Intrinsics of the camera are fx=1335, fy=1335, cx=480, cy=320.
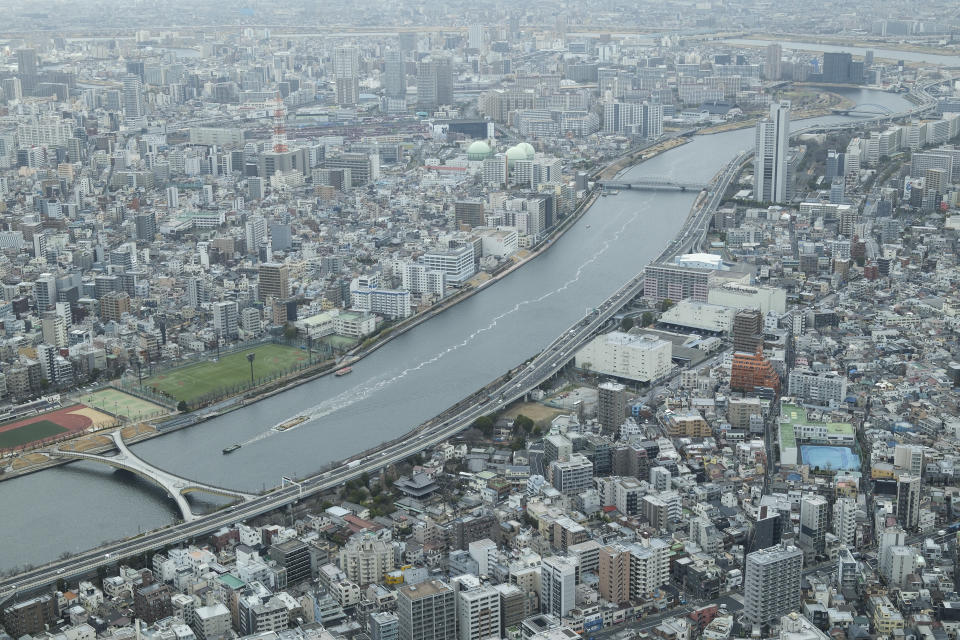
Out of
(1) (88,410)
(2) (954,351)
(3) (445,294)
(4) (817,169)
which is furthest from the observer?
(4) (817,169)

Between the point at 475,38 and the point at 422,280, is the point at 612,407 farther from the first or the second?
the point at 475,38

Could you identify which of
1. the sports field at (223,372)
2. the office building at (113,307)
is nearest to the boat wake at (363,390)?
the sports field at (223,372)

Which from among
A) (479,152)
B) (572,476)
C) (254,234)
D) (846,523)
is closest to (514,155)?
(479,152)

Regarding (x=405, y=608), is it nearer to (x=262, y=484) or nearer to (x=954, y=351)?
(x=262, y=484)

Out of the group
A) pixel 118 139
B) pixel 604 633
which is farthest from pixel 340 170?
pixel 604 633

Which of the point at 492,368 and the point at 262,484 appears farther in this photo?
the point at 492,368

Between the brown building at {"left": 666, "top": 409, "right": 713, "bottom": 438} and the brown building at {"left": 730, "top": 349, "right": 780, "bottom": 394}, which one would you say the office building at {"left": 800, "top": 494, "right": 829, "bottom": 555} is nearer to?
the brown building at {"left": 666, "top": 409, "right": 713, "bottom": 438}

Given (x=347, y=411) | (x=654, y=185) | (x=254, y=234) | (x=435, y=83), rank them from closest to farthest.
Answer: (x=347, y=411), (x=254, y=234), (x=654, y=185), (x=435, y=83)
